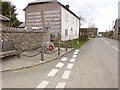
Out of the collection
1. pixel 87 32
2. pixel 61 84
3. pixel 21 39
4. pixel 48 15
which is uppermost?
pixel 48 15

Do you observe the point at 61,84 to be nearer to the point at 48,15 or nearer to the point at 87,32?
the point at 48,15

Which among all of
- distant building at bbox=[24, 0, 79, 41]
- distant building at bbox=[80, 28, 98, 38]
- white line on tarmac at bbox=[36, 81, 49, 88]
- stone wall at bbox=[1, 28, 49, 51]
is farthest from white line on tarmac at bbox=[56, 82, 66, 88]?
distant building at bbox=[80, 28, 98, 38]

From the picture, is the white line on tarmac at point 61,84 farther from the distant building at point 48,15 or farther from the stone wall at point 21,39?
the distant building at point 48,15

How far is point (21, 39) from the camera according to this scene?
40.7 feet

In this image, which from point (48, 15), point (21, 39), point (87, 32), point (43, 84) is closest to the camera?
point (43, 84)

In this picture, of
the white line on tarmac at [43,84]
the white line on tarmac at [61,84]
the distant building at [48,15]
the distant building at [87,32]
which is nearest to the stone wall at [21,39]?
the white line on tarmac at [43,84]

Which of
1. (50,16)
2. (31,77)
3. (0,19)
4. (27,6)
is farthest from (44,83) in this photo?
(27,6)

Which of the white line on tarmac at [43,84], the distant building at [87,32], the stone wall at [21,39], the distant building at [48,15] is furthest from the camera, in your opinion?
the distant building at [87,32]

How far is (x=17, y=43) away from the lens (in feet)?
38.6

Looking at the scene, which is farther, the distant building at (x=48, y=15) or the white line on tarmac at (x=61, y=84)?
the distant building at (x=48, y=15)

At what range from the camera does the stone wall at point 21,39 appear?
10.2 m

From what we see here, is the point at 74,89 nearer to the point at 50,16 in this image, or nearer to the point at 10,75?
the point at 10,75

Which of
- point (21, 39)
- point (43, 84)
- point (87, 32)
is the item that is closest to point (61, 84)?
point (43, 84)

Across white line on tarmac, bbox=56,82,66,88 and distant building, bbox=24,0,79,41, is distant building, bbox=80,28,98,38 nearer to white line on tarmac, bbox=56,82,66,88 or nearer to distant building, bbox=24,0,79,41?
distant building, bbox=24,0,79,41
